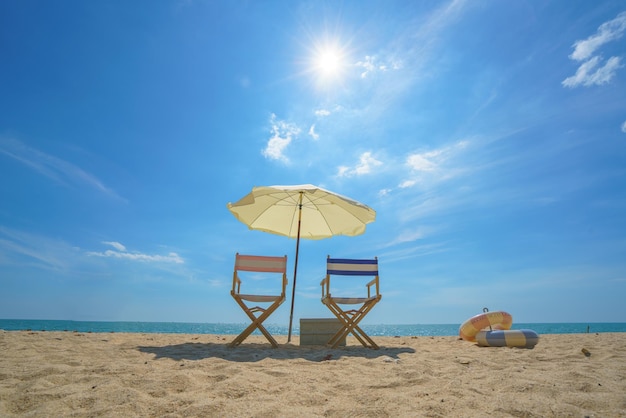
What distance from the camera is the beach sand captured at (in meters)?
1.89

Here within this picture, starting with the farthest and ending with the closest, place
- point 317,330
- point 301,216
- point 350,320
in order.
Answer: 1. point 301,216
2. point 317,330
3. point 350,320

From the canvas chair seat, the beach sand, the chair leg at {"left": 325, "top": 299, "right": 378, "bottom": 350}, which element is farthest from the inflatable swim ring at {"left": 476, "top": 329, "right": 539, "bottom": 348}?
the canvas chair seat

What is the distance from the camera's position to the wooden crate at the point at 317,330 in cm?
506

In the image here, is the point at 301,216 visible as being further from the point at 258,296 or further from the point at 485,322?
the point at 485,322

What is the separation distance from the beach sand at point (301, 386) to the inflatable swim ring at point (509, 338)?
1328mm

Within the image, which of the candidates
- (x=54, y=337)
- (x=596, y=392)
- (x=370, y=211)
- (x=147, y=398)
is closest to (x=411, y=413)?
(x=596, y=392)

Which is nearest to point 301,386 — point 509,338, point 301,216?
point 509,338

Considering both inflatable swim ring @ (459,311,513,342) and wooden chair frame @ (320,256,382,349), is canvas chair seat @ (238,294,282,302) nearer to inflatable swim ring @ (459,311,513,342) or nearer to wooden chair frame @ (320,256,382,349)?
wooden chair frame @ (320,256,382,349)

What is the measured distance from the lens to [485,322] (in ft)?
18.1

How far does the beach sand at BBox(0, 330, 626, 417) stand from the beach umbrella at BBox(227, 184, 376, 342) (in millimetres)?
2741

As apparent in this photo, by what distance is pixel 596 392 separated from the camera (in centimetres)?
218

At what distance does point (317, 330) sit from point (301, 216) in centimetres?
212

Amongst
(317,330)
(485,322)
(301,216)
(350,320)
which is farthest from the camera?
(301,216)

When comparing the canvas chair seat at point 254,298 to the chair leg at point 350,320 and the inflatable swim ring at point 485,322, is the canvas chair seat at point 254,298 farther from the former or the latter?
the inflatable swim ring at point 485,322
